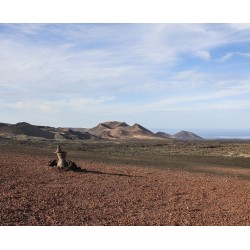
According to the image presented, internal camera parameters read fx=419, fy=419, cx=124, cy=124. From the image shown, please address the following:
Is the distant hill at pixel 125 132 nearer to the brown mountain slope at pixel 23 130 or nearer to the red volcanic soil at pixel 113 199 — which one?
the brown mountain slope at pixel 23 130

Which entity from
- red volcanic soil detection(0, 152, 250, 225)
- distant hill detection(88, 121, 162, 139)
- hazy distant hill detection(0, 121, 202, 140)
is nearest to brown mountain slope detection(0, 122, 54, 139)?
hazy distant hill detection(0, 121, 202, 140)

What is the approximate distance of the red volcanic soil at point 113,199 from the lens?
378 inches

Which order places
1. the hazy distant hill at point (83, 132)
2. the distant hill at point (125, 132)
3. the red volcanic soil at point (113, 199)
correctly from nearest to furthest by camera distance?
the red volcanic soil at point (113, 199), the hazy distant hill at point (83, 132), the distant hill at point (125, 132)

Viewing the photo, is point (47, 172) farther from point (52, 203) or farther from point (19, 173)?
point (52, 203)

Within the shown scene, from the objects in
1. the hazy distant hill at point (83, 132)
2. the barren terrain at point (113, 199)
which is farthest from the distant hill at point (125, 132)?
the barren terrain at point (113, 199)

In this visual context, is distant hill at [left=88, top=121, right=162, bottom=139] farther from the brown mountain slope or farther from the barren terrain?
the barren terrain

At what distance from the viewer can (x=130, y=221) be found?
370 inches

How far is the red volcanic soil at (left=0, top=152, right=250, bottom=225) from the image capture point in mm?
9609

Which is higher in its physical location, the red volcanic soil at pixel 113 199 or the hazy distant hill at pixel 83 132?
the hazy distant hill at pixel 83 132

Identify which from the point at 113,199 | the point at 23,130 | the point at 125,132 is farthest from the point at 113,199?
the point at 125,132

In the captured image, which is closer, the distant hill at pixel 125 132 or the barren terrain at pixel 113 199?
the barren terrain at pixel 113 199

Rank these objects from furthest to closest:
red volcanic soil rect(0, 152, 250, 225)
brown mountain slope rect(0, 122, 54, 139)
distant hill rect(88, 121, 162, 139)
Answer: distant hill rect(88, 121, 162, 139) → brown mountain slope rect(0, 122, 54, 139) → red volcanic soil rect(0, 152, 250, 225)

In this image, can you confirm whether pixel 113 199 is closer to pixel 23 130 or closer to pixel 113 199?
pixel 113 199

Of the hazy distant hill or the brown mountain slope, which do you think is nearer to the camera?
the brown mountain slope
